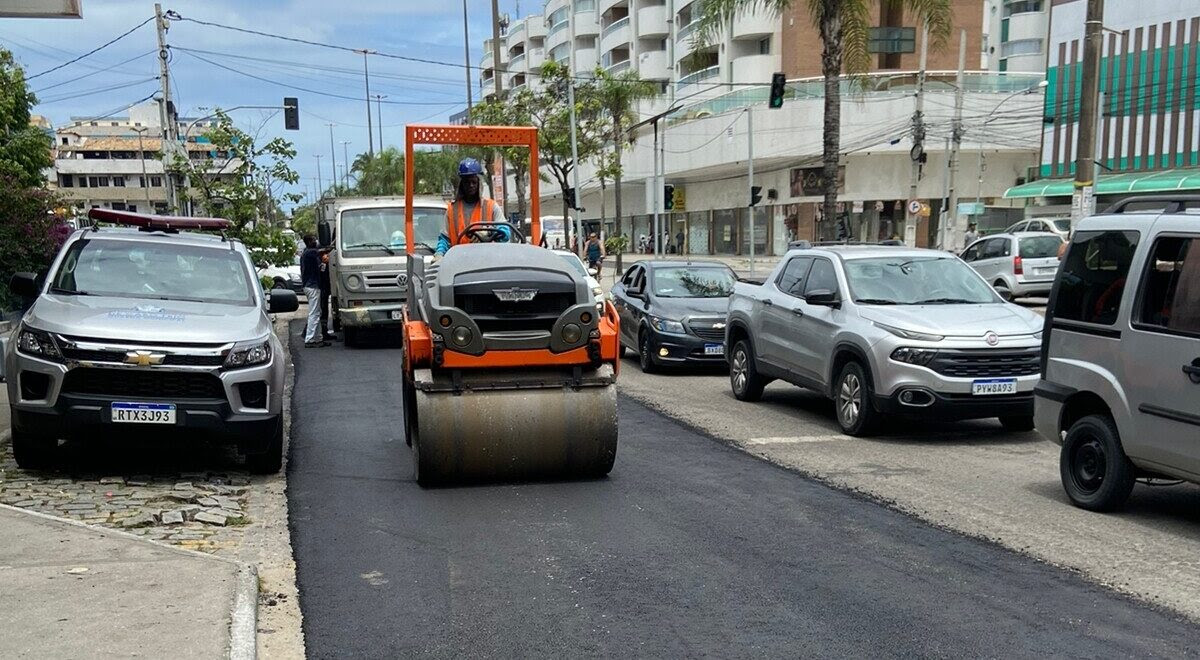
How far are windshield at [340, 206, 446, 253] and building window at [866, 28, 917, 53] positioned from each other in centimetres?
4464

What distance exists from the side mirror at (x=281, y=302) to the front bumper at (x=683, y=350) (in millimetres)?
6842

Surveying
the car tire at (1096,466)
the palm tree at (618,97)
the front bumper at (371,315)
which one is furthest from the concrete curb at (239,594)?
the palm tree at (618,97)

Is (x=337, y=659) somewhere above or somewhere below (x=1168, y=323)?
below

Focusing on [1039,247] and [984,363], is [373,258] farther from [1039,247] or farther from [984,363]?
[1039,247]

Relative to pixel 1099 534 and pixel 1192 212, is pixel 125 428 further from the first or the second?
pixel 1192 212

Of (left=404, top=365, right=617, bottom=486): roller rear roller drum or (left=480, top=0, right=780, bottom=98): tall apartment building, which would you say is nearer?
(left=404, top=365, right=617, bottom=486): roller rear roller drum

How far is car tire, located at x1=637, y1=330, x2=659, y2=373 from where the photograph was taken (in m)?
15.9

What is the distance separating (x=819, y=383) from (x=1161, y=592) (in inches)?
227

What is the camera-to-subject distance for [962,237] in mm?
51625

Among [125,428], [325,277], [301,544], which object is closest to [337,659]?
[301,544]

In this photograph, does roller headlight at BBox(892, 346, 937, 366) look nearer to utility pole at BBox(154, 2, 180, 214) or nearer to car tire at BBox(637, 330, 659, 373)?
car tire at BBox(637, 330, 659, 373)

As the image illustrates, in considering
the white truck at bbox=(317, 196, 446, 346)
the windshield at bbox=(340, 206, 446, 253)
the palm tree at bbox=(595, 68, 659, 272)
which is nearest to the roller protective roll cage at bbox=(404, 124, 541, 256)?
the white truck at bbox=(317, 196, 446, 346)

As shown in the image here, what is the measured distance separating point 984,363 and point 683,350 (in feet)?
19.9

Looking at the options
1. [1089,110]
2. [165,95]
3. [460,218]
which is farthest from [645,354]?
[165,95]
